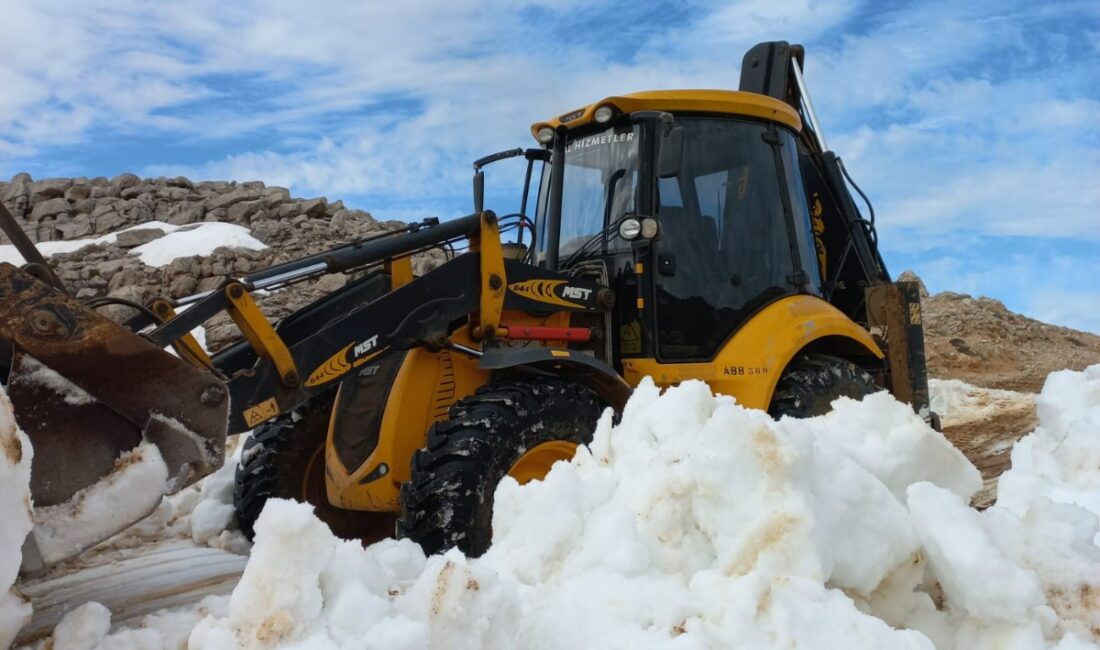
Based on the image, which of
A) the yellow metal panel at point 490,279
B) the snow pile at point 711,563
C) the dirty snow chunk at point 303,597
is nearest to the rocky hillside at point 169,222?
the yellow metal panel at point 490,279

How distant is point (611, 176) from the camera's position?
5215 millimetres

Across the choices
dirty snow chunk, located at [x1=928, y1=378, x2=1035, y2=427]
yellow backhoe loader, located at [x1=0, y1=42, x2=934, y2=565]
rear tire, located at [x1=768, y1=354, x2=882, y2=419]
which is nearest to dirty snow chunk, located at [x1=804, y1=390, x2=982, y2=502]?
yellow backhoe loader, located at [x1=0, y1=42, x2=934, y2=565]

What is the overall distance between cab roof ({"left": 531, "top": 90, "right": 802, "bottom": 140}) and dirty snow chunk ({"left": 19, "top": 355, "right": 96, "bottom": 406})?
2970 mm

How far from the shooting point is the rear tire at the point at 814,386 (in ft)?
17.0

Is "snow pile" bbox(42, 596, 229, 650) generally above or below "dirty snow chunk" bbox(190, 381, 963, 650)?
below

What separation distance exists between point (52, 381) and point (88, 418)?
16 cm

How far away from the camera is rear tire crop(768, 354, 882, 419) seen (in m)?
5.18

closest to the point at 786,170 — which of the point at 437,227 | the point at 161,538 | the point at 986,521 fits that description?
the point at 437,227

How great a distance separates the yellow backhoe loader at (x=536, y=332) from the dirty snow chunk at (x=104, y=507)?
0.09 m

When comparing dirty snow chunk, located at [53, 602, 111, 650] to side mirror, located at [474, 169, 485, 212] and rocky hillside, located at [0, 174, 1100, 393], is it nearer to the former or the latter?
side mirror, located at [474, 169, 485, 212]

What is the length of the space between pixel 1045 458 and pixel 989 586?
1.63m

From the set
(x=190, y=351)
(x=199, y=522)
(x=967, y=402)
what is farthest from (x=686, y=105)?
(x=967, y=402)

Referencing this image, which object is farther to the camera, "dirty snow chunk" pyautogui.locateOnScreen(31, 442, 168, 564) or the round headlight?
the round headlight

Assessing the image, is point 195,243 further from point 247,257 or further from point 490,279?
point 490,279
